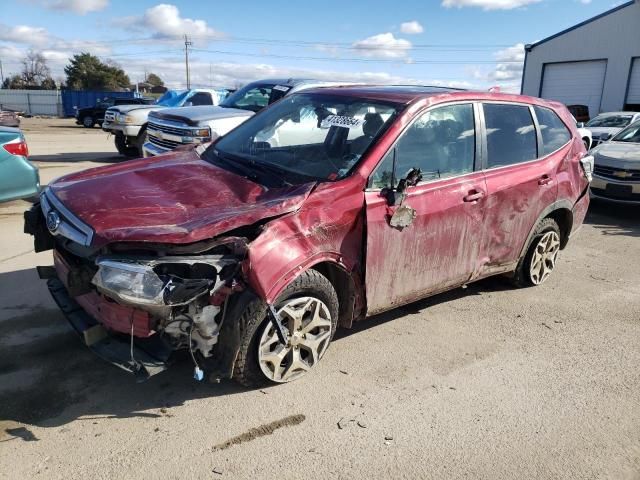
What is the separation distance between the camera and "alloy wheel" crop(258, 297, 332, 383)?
3205mm

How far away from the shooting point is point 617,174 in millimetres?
8734

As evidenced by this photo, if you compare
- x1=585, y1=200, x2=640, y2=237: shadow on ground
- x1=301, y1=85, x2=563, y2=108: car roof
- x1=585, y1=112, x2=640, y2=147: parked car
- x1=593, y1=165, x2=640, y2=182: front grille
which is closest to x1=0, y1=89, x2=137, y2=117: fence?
x1=585, y1=112, x2=640, y2=147: parked car

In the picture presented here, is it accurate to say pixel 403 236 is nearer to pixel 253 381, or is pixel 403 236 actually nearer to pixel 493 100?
pixel 253 381

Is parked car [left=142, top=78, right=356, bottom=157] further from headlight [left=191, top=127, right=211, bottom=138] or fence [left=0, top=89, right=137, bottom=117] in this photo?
fence [left=0, top=89, right=137, bottom=117]

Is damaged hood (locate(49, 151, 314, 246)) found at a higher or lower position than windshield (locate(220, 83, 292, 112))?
lower

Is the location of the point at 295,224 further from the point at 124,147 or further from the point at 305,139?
the point at 124,147

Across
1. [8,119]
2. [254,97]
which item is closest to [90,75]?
[8,119]

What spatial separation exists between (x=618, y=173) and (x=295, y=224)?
758cm

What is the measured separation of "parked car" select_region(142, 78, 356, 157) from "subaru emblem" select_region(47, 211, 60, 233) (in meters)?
4.98

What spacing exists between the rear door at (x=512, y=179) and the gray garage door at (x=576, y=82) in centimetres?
2706

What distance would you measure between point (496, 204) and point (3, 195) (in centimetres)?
577

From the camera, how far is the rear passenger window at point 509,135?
437 cm

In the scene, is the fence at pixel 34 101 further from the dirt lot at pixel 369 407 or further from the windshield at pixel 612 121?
the dirt lot at pixel 369 407

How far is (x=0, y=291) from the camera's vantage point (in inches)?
184
